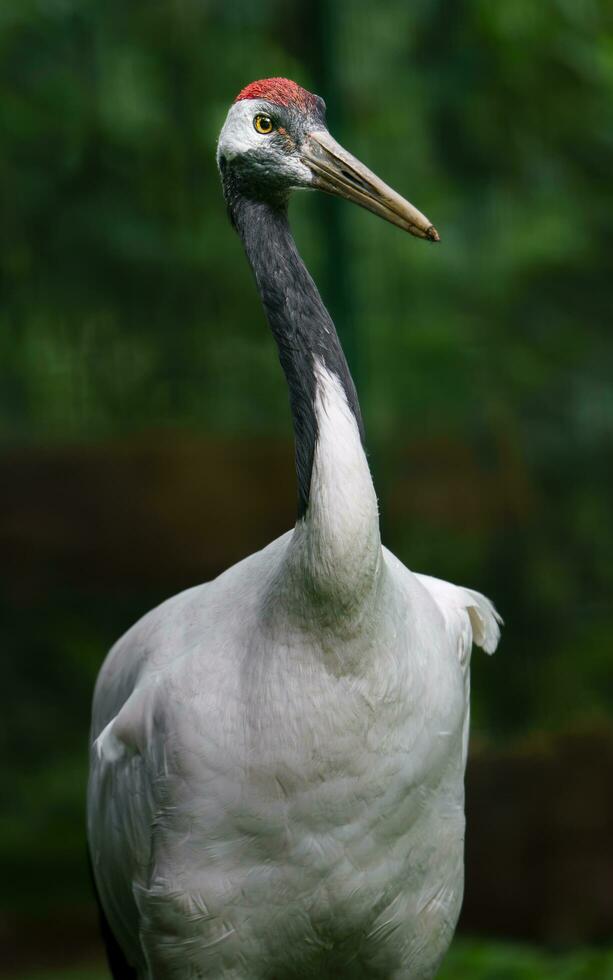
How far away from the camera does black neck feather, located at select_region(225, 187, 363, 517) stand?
7.47 ft

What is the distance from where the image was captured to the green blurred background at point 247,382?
445 cm

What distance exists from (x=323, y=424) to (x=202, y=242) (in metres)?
2.41

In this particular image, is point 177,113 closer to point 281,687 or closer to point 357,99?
point 357,99

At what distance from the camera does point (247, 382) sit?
454 cm

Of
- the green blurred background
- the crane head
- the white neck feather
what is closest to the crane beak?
the crane head

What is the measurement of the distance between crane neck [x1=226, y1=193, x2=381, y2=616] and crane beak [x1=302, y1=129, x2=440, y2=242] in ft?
0.41

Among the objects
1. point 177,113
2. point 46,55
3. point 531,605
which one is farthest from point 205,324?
point 531,605

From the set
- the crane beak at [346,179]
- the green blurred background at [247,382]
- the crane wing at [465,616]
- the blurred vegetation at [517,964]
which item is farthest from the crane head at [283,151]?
the blurred vegetation at [517,964]

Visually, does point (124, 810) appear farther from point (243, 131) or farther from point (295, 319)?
point (243, 131)

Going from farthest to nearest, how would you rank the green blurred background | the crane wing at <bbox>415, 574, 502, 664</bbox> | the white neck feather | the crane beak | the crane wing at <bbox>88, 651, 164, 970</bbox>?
the green blurred background → the crane wing at <bbox>415, 574, 502, 664</bbox> → the crane wing at <bbox>88, 651, 164, 970</bbox> → the crane beak → the white neck feather

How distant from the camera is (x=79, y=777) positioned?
4.57 m

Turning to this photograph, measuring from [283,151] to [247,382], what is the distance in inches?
84.5

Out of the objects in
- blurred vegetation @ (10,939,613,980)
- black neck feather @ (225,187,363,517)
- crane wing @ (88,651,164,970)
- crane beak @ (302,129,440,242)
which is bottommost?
blurred vegetation @ (10,939,613,980)

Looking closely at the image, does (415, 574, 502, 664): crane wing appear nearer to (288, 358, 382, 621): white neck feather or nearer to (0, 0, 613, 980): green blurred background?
(288, 358, 382, 621): white neck feather
